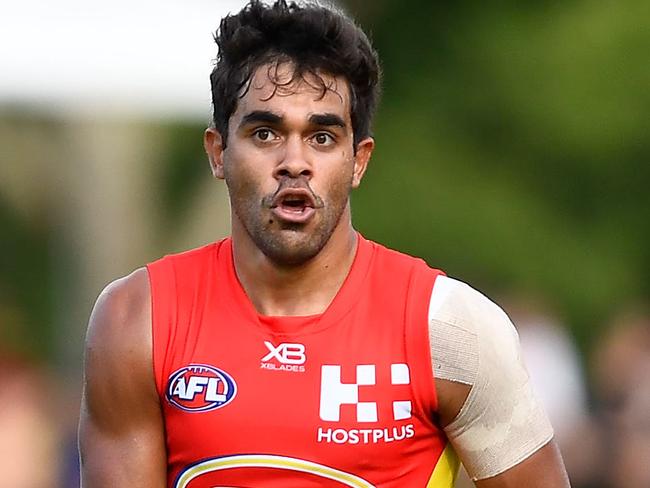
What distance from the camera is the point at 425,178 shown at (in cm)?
1560

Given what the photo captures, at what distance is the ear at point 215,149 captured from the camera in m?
5.61

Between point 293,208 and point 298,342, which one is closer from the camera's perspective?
point 293,208

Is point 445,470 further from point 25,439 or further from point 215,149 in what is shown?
point 25,439

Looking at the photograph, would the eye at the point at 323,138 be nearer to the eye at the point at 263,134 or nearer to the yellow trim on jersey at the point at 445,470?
the eye at the point at 263,134

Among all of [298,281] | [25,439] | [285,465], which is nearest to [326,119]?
[298,281]

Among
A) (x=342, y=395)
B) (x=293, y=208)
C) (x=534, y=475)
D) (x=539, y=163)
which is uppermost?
(x=539, y=163)

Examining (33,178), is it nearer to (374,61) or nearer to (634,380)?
(634,380)

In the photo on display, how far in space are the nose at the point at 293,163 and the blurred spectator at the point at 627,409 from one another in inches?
186

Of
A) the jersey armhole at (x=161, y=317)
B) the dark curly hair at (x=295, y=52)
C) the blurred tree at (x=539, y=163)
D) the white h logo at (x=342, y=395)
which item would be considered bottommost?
the white h logo at (x=342, y=395)

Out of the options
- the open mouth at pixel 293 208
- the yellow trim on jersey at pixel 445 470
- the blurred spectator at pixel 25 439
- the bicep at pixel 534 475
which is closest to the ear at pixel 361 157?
the open mouth at pixel 293 208

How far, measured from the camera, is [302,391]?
5383 mm

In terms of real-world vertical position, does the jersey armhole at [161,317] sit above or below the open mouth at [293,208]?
below

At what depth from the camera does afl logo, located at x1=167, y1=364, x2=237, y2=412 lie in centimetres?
538

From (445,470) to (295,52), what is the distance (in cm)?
140
